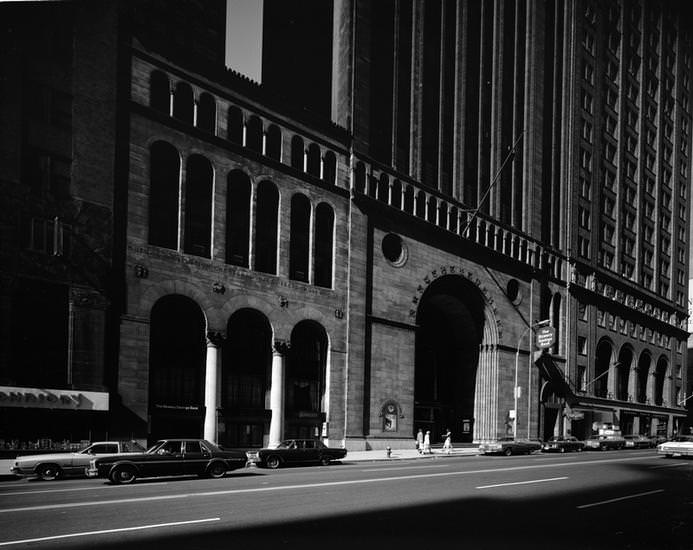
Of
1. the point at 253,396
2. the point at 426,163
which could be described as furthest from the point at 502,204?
the point at 253,396

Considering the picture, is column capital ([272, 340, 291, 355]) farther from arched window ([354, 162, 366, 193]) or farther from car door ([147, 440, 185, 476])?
car door ([147, 440, 185, 476])

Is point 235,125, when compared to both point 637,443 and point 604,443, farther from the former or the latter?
point 637,443

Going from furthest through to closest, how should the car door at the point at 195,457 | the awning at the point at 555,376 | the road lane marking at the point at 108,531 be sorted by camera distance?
the awning at the point at 555,376, the car door at the point at 195,457, the road lane marking at the point at 108,531

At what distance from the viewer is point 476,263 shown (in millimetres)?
55094

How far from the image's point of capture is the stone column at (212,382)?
35.6m

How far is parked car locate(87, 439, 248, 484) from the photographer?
69.2ft

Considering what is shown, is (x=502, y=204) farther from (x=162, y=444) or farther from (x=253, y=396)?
(x=162, y=444)

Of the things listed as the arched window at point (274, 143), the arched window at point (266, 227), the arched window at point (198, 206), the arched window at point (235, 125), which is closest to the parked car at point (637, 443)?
the arched window at point (266, 227)

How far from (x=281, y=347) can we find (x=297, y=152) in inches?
451

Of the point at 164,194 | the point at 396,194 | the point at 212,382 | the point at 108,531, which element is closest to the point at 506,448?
the point at 396,194

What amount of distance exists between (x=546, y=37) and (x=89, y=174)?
1986 inches

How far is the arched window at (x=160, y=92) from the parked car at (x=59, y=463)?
17.3 meters

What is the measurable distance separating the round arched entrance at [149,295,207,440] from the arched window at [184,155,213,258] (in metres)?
2.90

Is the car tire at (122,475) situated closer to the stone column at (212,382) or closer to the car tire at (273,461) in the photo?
the car tire at (273,461)
